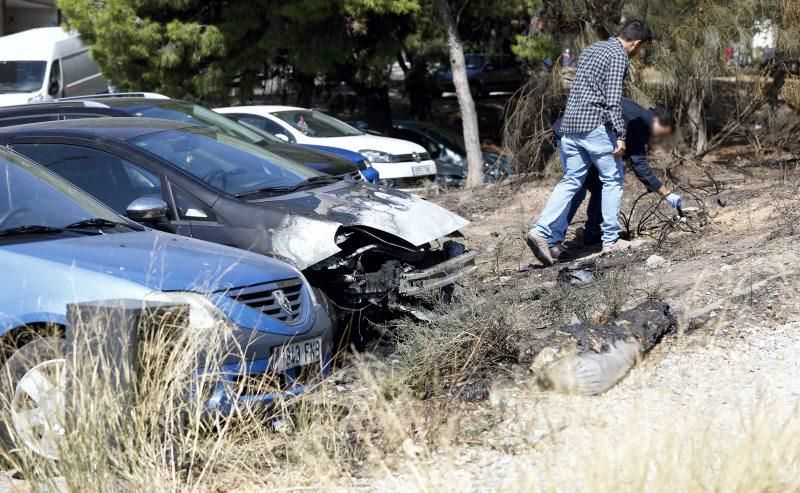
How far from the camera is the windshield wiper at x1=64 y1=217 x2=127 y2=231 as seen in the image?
550 cm

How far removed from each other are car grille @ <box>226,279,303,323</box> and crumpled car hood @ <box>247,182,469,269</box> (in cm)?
69

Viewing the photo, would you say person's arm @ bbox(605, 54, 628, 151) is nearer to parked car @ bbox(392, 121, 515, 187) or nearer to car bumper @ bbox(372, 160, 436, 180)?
car bumper @ bbox(372, 160, 436, 180)

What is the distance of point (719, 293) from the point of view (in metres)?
6.48

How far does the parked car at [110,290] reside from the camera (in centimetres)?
452

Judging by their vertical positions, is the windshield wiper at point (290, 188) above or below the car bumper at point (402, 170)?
above

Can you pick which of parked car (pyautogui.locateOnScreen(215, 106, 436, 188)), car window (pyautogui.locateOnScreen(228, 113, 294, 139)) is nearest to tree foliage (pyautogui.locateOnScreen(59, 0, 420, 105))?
parked car (pyautogui.locateOnScreen(215, 106, 436, 188))

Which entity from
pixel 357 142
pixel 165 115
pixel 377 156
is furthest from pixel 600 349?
pixel 357 142

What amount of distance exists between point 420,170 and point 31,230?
9362 mm

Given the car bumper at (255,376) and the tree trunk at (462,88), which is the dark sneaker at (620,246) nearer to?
the car bumper at (255,376)

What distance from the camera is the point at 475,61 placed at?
1483 inches

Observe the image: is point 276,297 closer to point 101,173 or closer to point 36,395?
point 36,395

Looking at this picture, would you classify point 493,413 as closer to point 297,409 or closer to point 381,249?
point 297,409

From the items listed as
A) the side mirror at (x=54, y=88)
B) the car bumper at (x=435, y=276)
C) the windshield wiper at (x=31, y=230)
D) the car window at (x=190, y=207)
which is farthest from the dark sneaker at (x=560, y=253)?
the side mirror at (x=54, y=88)

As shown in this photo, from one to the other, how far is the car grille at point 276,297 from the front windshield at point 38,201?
1.02 meters
